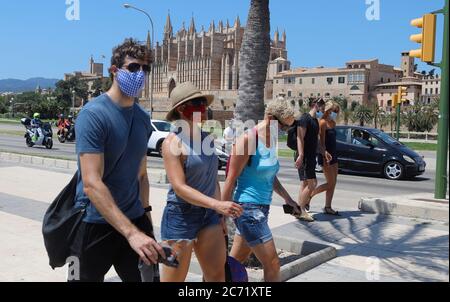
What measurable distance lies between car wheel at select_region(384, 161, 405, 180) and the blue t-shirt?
12.7 m

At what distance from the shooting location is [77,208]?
292 centimetres

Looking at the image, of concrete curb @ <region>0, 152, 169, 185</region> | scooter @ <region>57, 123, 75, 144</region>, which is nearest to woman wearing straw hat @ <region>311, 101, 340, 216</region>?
concrete curb @ <region>0, 152, 169, 185</region>

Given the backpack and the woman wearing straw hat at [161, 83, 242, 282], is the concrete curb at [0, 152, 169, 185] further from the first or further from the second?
the woman wearing straw hat at [161, 83, 242, 282]

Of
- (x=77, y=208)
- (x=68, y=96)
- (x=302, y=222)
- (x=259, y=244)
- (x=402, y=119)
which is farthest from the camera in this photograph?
(x=68, y=96)

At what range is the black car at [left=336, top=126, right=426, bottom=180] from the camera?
578 inches

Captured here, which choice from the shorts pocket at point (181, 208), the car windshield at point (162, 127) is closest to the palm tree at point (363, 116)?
the car windshield at point (162, 127)

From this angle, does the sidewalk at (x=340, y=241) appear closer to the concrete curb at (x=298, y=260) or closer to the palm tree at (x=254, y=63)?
the concrete curb at (x=298, y=260)

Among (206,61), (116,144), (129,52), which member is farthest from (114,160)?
(206,61)

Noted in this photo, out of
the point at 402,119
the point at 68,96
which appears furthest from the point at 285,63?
the point at 402,119

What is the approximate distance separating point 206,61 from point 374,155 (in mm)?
116282

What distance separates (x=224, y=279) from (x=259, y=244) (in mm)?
487

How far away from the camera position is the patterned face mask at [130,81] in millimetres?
2898

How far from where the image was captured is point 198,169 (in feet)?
11.1
